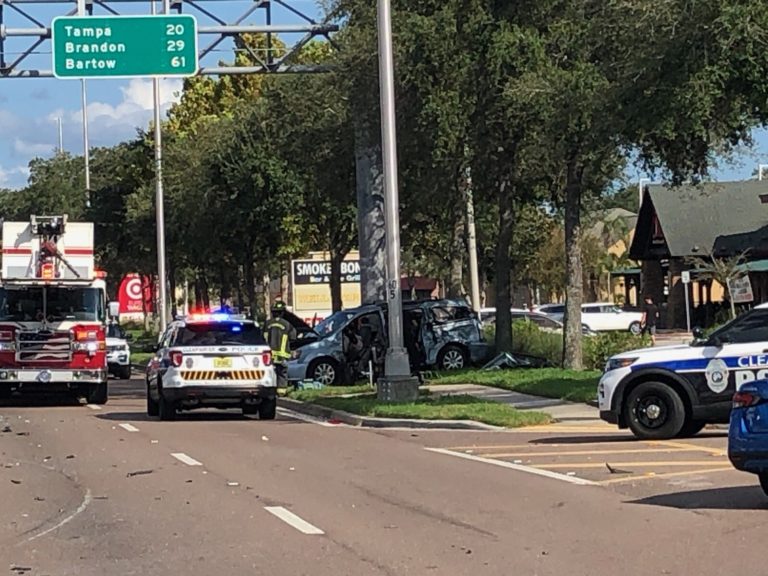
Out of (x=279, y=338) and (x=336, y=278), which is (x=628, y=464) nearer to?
(x=279, y=338)

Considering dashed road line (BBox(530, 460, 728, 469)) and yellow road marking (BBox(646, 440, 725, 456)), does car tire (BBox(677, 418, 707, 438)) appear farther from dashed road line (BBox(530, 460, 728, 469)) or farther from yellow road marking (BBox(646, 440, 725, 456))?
dashed road line (BBox(530, 460, 728, 469))

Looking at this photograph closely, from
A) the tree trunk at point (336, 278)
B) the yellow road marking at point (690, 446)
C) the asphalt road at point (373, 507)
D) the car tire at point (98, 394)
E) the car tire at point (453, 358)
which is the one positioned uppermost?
the tree trunk at point (336, 278)

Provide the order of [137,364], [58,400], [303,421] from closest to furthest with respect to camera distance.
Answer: [303,421], [58,400], [137,364]

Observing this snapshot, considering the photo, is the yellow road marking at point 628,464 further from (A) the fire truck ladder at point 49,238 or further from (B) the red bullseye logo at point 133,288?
(B) the red bullseye logo at point 133,288

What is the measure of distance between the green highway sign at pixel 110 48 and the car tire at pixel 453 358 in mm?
9529

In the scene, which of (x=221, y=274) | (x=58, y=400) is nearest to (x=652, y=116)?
(x=58, y=400)

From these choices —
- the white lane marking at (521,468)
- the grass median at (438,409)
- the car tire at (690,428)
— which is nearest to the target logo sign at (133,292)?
the grass median at (438,409)

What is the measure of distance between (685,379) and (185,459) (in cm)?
628

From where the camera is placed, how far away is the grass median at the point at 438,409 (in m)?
21.3

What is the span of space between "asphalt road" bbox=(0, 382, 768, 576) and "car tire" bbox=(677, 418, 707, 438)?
0.23 metres

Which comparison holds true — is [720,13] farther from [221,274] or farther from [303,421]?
[221,274]

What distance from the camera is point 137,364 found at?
2012 inches

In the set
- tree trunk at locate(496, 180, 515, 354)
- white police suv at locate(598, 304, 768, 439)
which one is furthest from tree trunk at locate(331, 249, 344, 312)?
white police suv at locate(598, 304, 768, 439)

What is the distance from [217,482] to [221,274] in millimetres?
47270
